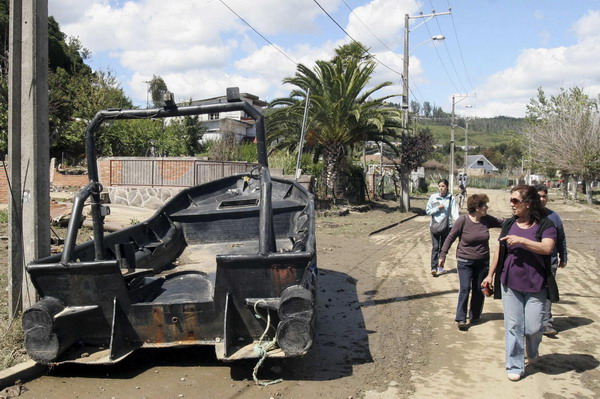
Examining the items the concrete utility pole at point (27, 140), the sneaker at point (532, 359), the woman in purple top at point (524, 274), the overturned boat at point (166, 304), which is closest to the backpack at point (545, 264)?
the woman in purple top at point (524, 274)

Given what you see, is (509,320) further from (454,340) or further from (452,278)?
(452,278)

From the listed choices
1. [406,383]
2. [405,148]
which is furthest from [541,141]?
[406,383]

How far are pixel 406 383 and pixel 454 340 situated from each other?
1457 mm

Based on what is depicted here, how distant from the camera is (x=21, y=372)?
4.89 metres

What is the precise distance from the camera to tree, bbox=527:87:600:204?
33500mm

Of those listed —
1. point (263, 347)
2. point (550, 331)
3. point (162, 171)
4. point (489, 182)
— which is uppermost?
point (162, 171)

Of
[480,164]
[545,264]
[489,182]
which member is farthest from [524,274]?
[480,164]

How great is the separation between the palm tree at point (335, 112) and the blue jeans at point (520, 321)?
17.7 m

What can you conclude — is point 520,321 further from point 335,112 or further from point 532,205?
point 335,112

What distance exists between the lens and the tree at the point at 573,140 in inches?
1319

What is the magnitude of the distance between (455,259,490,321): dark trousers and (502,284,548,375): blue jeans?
145 cm

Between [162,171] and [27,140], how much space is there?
43.8 feet

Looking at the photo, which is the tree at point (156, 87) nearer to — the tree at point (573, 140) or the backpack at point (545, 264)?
the tree at point (573, 140)

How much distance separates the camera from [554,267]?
6.43 m
